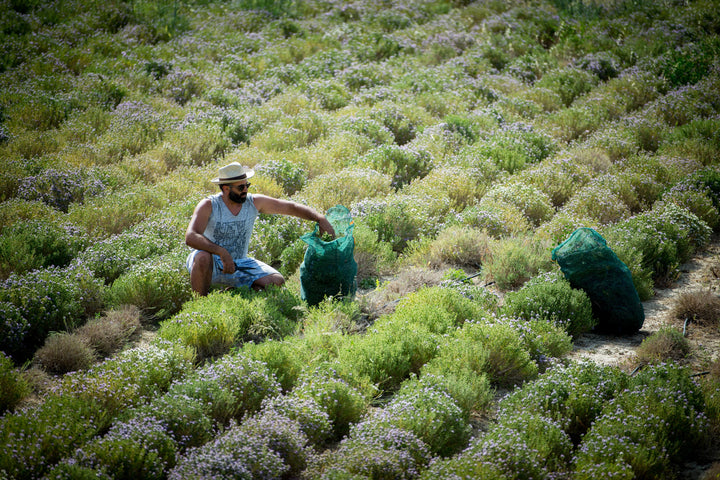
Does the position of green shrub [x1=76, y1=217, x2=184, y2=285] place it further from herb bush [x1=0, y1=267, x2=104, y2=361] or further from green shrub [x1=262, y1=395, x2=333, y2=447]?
green shrub [x1=262, y1=395, x2=333, y2=447]

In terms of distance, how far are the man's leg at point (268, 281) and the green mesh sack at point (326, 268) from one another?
0.26m

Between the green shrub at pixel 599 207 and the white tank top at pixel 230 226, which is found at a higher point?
the white tank top at pixel 230 226

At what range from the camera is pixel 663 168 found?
901 centimetres

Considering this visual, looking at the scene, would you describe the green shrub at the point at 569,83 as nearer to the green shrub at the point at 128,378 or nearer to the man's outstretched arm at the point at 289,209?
the man's outstretched arm at the point at 289,209

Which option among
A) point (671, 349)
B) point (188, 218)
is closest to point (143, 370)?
point (188, 218)

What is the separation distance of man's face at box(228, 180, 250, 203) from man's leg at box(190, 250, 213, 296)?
0.61m

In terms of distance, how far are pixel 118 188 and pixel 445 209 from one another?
4.54 meters

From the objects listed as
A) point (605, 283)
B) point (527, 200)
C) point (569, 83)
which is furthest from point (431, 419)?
point (569, 83)

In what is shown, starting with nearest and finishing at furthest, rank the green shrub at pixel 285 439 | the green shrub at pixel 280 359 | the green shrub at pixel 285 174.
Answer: the green shrub at pixel 285 439
the green shrub at pixel 280 359
the green shrub at pixel 285 174

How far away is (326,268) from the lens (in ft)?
19.5

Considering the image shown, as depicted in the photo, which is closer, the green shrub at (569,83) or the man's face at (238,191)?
the man's face at (238,191)

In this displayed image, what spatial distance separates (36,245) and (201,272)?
81.4 inches

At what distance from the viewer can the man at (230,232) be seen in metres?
5.91

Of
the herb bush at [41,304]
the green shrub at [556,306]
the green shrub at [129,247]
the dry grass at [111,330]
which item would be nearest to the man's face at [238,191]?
the green shrub at [129,247]
